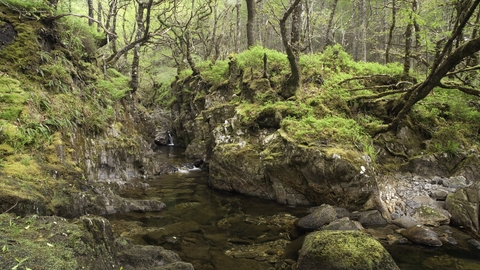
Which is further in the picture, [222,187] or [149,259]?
[222,187]

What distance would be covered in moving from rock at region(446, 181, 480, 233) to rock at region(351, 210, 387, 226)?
6.06ft

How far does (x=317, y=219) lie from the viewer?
7418 mm

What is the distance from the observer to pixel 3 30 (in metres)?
8.70

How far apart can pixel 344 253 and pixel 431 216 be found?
160 inches

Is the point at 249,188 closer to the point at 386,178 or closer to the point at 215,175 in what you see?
the point at 215,175

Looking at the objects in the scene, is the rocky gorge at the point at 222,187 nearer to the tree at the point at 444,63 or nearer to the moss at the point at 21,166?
the moss at the point at 21,166

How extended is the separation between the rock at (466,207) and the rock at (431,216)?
20cm

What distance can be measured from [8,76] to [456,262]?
40.1 feet

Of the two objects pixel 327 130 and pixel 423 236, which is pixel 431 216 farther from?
pixel 327 130

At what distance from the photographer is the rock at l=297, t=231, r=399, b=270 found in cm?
504

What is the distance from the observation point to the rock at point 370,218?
25.1 ft

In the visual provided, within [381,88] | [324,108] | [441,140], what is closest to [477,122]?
[441,140]

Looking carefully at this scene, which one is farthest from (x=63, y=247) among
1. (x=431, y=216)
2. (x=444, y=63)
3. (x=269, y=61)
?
(x=269, y=61)

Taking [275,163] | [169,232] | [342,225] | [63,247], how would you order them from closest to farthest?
[63,247] → [342,225] → [169,232] → [275,163]
